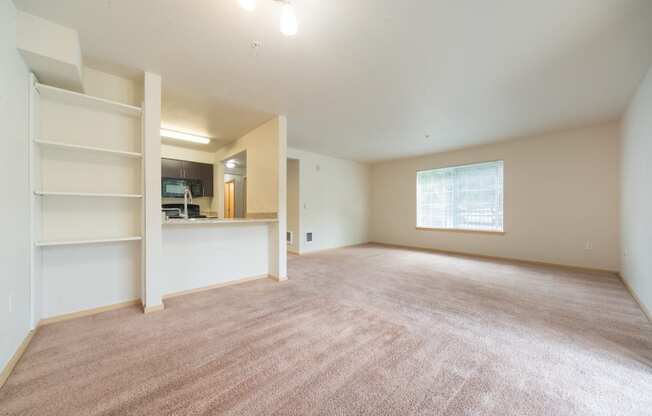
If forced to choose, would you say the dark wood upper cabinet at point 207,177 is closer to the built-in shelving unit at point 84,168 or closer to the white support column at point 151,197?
the built-in shelving unit at point 84,168

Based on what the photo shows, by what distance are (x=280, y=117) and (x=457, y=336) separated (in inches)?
131

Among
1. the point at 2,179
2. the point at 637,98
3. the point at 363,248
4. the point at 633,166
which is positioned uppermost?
the point at 637,98

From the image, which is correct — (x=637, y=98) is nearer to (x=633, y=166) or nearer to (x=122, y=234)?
(x=633, y=166)

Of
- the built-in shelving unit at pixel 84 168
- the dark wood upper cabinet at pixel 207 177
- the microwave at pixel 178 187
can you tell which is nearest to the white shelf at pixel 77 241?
the built-in shelving unit at pixel 84 168

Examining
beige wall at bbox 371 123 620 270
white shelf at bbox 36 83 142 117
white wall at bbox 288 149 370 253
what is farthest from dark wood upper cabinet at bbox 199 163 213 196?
beige wall at bbox 371 123 620 270

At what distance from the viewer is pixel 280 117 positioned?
11.6 feet

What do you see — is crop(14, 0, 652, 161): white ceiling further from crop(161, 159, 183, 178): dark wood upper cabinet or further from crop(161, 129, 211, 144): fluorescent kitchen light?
crop(161, 159, 183, 178): dark wood upper cabinet

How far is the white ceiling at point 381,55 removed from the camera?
168 centimetres

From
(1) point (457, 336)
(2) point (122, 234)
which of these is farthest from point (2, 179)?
(1) point (457, 336)

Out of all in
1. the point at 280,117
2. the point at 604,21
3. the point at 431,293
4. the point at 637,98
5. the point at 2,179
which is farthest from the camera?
the point at 280,117

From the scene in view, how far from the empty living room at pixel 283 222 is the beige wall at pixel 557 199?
0.11 ft

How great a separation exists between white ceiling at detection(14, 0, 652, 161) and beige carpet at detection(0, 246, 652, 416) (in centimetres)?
239

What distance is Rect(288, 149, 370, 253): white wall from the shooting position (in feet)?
18.7

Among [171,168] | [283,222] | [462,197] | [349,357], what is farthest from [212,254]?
[462,197]
